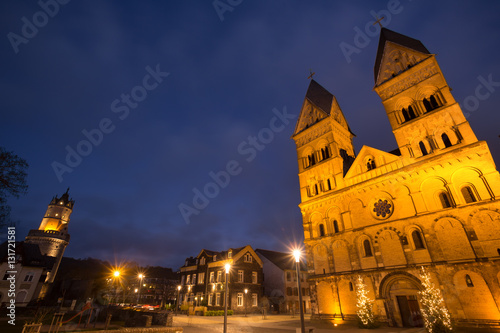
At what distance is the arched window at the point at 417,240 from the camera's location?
18.3 metres

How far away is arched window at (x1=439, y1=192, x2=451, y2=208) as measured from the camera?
17.8 meters

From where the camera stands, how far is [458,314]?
15.0 meters

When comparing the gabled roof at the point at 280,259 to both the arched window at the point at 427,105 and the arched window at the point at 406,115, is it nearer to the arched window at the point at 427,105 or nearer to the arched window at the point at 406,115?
the arched window at the point at 406,115

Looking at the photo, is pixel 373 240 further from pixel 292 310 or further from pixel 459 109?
pixel 292 310

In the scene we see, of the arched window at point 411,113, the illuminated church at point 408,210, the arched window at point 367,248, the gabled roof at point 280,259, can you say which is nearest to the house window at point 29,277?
the gabled roof at point 280,259

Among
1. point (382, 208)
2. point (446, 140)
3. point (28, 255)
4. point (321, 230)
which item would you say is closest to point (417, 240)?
point (382, 208)

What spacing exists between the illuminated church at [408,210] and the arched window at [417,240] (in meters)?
0.08

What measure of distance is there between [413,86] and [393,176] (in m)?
10.2

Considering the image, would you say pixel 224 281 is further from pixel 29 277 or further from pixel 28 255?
pixel 28 255

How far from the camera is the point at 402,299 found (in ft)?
59.3

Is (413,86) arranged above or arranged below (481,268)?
above

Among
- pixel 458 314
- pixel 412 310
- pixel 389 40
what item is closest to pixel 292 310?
pixel 412 310

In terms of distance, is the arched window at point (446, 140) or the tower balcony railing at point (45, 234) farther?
the tower balcony railing at point (45, 234)

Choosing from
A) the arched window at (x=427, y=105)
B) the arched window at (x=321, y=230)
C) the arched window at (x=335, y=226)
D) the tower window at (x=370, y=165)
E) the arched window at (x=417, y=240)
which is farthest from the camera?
the arched window at (x=321, y=230)
